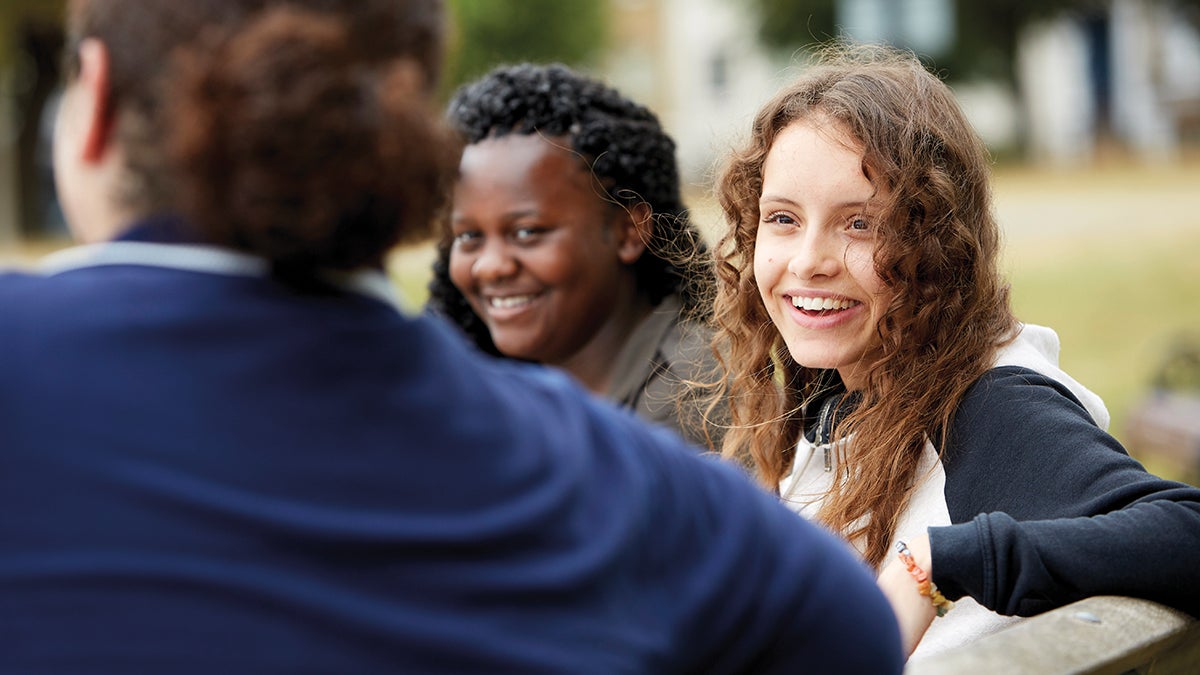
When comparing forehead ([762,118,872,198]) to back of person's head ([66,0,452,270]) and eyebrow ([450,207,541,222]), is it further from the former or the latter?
back of person's head ([66,0,452,270])

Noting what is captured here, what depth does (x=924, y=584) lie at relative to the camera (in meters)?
2.01

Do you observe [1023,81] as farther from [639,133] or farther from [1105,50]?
[639,133]

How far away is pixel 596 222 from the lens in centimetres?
377

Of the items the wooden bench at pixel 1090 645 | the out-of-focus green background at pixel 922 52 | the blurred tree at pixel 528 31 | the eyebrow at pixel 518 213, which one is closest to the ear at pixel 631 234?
the eyebrow at pixel 518 213

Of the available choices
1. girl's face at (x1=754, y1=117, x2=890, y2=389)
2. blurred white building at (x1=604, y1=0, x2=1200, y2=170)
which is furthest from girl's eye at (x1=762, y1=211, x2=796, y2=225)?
blurred white building at (x1=604, y1=0, x2=1200, y2=170)

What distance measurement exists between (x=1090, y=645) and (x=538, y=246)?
7.22 feet

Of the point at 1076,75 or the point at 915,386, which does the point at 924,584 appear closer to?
the point at 915,386

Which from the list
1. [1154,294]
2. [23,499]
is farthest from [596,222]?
[1154,294]

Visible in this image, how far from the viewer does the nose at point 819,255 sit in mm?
2486

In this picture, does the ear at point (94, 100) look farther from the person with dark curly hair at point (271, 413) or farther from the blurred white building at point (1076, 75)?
the blurred white building at point (1076, 75)

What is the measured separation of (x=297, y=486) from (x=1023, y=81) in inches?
1315

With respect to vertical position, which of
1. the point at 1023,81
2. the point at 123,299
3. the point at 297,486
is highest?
the point at 1023,81

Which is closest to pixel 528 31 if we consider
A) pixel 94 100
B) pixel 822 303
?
pixel 822 303

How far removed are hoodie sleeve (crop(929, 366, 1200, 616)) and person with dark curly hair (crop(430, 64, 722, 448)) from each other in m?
1.50
